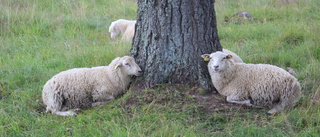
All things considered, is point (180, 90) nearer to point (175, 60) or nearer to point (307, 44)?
point (175, 60)

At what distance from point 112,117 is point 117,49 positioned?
2.32 meters

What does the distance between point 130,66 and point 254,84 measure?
1618mm

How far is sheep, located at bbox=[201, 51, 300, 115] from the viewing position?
169 inches

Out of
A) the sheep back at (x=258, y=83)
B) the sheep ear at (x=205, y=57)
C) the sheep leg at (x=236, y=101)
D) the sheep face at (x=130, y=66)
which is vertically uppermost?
the sheep ear at (x=205, y=57)

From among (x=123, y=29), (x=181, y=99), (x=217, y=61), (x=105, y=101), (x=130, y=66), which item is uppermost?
(x=123, y=29)

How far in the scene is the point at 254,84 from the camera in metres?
4.45

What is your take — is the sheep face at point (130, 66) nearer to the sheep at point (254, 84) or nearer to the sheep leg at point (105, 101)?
the sheep leg at point (105, 101)

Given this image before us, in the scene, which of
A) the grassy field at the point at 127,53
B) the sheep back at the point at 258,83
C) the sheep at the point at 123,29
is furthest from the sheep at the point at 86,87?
the sheep at the point at 123,29

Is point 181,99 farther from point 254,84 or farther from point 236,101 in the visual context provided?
point 254,84

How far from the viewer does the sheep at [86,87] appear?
15.2ft

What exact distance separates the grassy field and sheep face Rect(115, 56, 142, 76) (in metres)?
0.30

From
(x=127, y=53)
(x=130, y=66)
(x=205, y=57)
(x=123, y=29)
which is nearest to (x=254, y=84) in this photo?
(x=205, y=57)

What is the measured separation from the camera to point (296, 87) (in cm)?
428

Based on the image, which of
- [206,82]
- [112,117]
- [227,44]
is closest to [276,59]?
[227,44]
